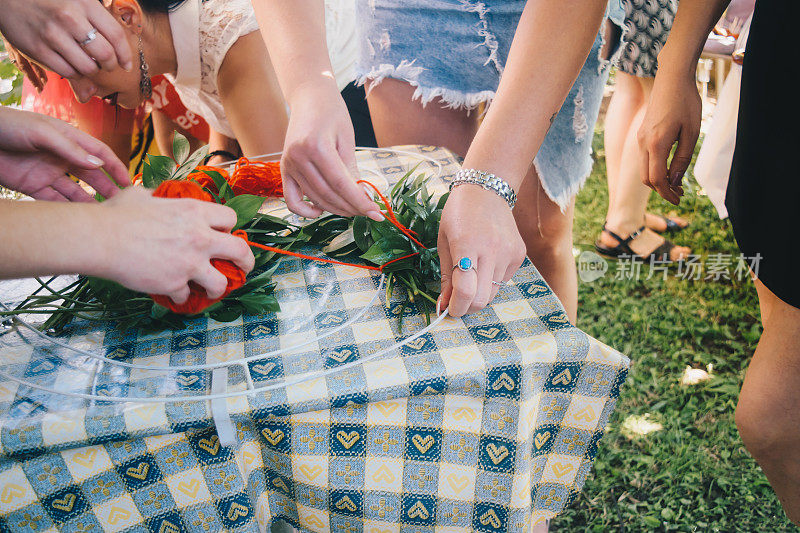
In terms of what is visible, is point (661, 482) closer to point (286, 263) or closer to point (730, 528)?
point (730, 528)

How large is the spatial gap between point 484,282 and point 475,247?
2.3 inches

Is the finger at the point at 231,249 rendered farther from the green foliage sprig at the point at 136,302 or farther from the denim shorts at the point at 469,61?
the denim shorts at the point at 469,61

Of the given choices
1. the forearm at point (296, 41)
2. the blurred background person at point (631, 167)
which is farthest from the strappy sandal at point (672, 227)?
the forearm at point (296, 41)

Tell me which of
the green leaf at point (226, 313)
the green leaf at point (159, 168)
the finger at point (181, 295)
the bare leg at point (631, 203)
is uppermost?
the green leaf at point (159, 168)

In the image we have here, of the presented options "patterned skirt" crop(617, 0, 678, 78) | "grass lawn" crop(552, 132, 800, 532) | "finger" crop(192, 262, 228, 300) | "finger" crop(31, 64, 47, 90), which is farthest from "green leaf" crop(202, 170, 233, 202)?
"patterned skirt" crop(617, 0, 678, 78)

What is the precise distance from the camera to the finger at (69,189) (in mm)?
997

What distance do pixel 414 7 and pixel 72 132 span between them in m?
0.96

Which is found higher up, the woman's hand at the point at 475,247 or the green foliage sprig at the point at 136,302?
the woman's hand at the point at 475,247

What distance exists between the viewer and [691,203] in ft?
10.4

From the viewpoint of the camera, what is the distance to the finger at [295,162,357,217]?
3.26 feet

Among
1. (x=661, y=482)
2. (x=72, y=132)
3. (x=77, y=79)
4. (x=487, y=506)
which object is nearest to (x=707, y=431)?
(x=661, y=482)

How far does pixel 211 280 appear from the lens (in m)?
0.76

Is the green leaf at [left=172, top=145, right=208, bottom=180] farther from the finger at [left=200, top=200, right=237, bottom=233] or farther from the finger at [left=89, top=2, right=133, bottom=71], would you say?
the finger at [left=89, top=2, right=133, bottom=71]

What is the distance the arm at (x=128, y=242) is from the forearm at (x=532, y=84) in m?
0.52
